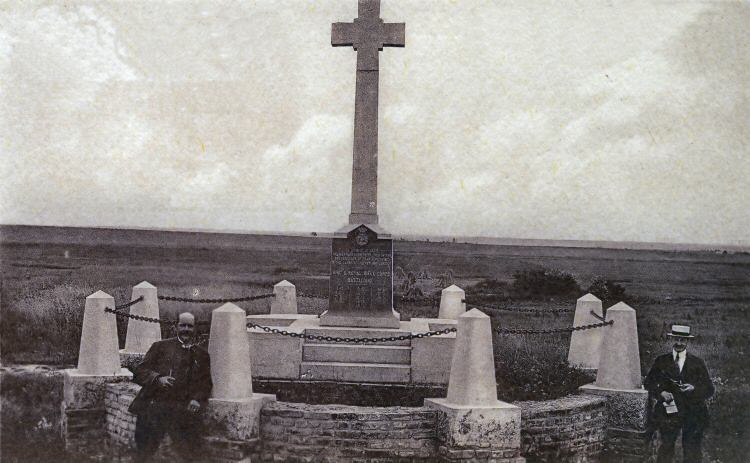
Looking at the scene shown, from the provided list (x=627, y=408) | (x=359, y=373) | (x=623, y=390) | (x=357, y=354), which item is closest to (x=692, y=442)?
(x=627, y=408)

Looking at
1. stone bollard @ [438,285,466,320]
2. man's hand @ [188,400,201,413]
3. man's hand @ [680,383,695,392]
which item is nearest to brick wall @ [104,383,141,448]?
man's hand @ [188,400,201,413]

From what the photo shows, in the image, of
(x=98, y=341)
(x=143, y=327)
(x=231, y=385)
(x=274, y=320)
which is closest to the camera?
(x=231, y=385)

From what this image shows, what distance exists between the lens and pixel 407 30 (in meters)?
9.52

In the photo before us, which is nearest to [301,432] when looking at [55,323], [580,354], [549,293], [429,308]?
[580,354]

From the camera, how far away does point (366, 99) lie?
29.6ft

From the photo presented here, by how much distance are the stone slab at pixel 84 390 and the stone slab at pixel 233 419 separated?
1.91m

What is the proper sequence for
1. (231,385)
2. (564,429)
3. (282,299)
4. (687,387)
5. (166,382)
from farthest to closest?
(282,299) < (687,387) < (564,429) < (166,382) < (231,385)

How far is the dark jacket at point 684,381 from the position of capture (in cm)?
660

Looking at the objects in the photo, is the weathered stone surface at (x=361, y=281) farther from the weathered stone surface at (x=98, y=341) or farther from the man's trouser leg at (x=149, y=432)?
the man's trouser leg at (x=149, y=432)

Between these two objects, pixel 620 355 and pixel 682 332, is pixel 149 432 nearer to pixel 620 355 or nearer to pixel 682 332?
pixel 620 355

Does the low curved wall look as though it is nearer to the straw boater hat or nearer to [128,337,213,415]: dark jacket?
[128,337,213,415]: dark jacket

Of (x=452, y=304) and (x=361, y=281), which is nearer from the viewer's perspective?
(x=361, y=281)

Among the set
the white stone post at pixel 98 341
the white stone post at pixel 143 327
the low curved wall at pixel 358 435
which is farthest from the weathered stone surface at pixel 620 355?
the white stone post at pixel 143 327

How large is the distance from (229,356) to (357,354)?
239 centimetres
